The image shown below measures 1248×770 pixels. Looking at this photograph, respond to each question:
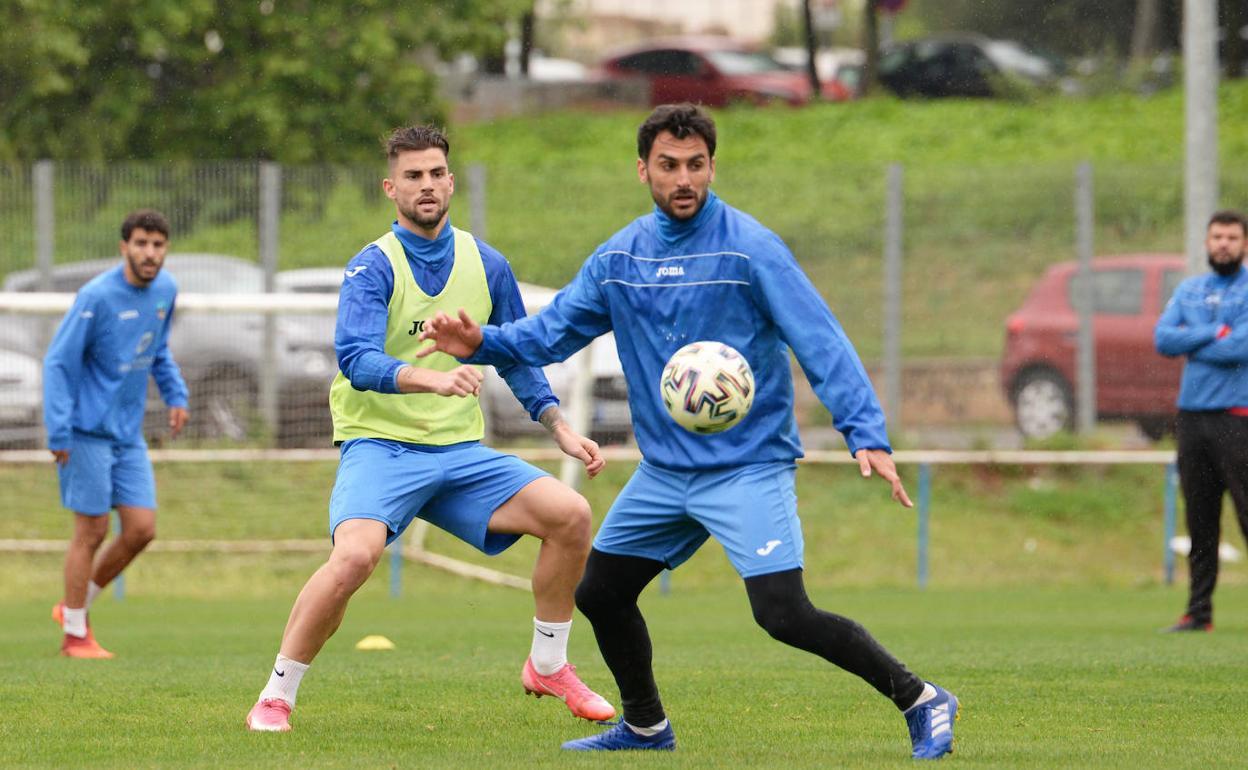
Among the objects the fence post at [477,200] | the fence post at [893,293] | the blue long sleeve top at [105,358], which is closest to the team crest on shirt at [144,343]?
the blue long sleeve top at [105,358]

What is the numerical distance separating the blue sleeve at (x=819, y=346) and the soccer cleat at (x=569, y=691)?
162 cm

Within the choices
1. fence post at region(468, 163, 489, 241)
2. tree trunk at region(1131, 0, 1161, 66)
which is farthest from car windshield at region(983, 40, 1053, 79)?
fence post at region(468, 163, 489, 241)

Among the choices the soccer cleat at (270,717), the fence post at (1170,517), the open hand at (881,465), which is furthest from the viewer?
the fence post at (1170,517)

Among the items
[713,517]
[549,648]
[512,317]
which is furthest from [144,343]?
[713,517]

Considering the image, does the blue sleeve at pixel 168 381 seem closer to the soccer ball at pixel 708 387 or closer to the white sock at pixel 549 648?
the white sock at pixel 549 648

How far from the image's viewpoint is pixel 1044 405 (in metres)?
17.1

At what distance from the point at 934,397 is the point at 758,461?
1130 cm

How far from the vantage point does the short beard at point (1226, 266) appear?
1061 centimetres

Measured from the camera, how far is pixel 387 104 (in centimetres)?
2355

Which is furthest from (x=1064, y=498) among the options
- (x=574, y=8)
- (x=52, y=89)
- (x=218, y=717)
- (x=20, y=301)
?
(x=574, y=8)

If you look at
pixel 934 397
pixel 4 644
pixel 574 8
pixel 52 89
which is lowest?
pixel 4 644

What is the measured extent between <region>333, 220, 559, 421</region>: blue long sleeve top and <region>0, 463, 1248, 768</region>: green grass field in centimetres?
125

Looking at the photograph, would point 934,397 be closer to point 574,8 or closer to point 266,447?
point 266,447

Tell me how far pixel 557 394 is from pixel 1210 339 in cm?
681
